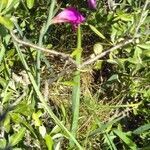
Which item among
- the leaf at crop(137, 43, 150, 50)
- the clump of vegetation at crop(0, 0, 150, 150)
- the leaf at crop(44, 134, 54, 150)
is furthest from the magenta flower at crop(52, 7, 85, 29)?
the leaf at crop(44, 134, 54, 150)

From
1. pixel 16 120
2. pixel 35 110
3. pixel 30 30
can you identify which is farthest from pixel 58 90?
pixel 16 120

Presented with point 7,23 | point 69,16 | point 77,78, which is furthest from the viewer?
point 69,16

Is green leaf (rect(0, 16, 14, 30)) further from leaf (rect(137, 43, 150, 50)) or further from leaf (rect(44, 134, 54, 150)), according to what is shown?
leaf (rect(137, 43, 150, 50))

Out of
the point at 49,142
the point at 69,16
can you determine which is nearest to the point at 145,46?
the point at 69,16

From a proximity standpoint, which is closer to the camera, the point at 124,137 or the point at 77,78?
the point at 77,78

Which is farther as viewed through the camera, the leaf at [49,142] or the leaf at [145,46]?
the leaf at [145,46]

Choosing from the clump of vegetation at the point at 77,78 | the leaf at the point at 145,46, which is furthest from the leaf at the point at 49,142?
the leaf at the point at 145,46

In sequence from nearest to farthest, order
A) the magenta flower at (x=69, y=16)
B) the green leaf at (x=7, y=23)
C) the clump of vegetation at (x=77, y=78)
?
the green leaf at (x=7, y=23), the clump of vegetation at (x=77, y=78), the magenta flower at (x=69, y=16)

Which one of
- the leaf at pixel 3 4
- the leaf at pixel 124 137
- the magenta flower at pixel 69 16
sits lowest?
the leaf at pixel 124 137

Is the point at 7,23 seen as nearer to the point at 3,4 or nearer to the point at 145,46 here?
the point at 3,4

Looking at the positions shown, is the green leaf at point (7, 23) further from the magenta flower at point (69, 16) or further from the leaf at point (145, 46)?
the leaf at point (145, 46)
